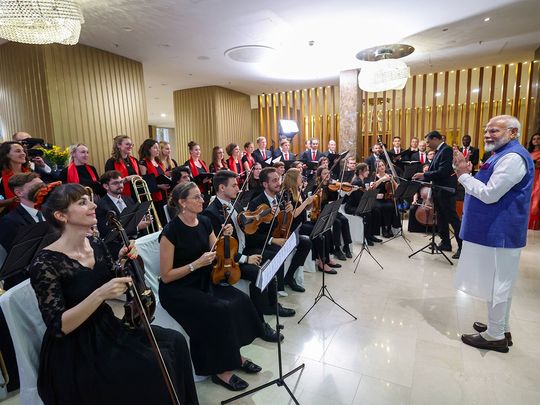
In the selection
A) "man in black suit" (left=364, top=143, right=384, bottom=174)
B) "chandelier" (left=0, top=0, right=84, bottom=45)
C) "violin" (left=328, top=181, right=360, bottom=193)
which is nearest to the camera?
"chandelier" (left=0, top=0, right=84, bottom=45)

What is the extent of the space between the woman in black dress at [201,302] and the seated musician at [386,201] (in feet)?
11.5

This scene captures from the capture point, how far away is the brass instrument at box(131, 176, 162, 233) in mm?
3740

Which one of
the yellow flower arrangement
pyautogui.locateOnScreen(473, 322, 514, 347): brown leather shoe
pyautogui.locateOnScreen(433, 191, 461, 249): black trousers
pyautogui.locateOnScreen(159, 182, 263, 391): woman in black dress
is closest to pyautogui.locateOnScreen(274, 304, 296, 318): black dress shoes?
pyautogui.locateOnScreen(159, 182, 263, 391): woman in black dress

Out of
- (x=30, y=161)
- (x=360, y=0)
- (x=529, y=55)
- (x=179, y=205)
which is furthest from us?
(x=529, y=55)

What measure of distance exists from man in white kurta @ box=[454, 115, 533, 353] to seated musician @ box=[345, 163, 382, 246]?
2.41m

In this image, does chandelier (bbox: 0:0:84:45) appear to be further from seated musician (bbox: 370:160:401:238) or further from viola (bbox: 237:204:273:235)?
seated musician (bbox: 370:160:401:238)

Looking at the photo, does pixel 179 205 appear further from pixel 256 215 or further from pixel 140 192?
pixel 140 192

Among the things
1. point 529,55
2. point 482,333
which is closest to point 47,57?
point 482,333

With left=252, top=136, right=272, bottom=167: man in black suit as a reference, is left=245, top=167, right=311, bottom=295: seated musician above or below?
below

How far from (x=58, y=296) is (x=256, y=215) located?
5.67ft

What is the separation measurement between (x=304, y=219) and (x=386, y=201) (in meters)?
2.07

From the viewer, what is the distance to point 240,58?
5.94m

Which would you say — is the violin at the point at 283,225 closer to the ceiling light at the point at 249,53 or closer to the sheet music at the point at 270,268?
the sheet music at the point at 270,268

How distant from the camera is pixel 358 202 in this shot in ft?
15.6
